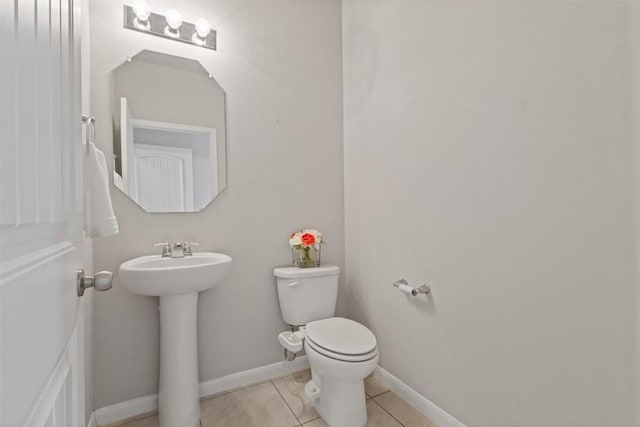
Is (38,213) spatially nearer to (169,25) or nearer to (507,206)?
(507,206)

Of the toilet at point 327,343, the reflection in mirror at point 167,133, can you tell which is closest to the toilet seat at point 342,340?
the toilet at point 327,343

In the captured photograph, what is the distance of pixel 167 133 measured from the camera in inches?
67.6

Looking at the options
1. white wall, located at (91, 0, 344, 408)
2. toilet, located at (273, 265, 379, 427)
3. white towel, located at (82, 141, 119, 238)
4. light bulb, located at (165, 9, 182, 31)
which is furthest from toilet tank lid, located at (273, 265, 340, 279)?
light bulb, located at (165, 9, 182, 31)

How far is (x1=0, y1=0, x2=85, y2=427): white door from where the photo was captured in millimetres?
320

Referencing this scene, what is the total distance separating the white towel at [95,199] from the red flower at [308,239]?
0.99m

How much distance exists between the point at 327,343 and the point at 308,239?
0.64 meters

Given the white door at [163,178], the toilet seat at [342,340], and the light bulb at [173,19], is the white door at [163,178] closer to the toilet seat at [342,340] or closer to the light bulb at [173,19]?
the light bulb at [173,19]

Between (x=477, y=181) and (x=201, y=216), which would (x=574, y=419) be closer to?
(x=477, y=181)

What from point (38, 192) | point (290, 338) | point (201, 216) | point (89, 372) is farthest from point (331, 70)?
point (89, 372)

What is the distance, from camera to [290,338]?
177 centimetres

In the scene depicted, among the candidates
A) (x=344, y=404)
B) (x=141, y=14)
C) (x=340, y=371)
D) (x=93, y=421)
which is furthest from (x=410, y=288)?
(x=141, y=14)

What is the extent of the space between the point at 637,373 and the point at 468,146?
37.9 inches

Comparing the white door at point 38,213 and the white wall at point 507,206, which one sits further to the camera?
the white wall at point 507,206

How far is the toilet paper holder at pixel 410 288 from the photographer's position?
5.19ft
